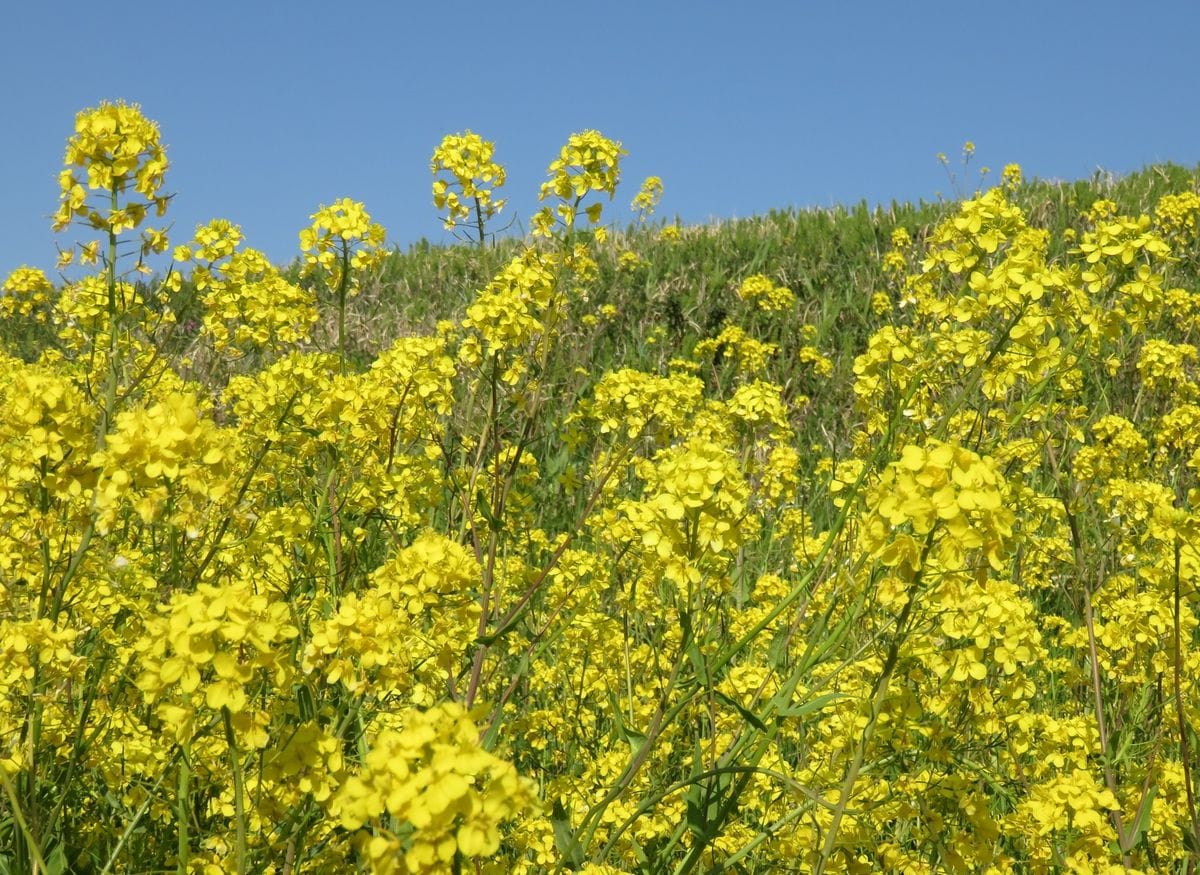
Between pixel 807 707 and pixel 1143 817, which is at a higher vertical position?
pixel 807 707

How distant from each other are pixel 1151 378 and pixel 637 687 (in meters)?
4.61

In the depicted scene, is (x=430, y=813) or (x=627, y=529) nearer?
(x=430, y=813)

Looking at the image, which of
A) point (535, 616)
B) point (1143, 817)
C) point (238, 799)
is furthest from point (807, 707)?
point (535, 616)

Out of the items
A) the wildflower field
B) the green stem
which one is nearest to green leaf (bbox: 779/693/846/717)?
the wildflower field

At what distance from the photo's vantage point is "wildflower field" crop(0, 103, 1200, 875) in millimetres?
1922

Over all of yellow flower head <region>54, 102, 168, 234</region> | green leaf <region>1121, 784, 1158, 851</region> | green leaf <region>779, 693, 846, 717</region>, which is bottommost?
green leaf <region>1121, 784, 1158, 851</region>

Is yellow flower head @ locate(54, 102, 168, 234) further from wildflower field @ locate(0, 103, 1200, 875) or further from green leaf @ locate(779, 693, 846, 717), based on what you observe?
green leaf @ locate(779, 693, 846, 717)

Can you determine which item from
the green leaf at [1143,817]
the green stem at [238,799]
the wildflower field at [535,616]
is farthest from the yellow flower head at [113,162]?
the green leaf at [1143,817]

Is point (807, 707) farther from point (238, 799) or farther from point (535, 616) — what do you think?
point (535, 616)

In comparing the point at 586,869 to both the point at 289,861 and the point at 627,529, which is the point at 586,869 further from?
the point at 627,529

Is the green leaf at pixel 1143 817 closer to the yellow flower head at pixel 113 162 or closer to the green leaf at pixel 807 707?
the green leaf at pixel 807 707

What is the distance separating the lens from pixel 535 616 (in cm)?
422

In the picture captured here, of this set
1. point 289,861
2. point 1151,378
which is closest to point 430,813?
point 289,861

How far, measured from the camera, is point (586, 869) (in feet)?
7.79
